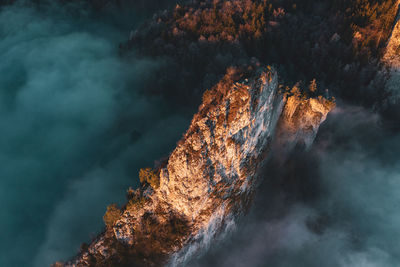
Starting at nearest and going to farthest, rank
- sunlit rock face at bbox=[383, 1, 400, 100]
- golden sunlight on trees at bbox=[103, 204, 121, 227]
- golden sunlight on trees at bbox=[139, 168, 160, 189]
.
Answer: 1. golden sunlight on trees at bbox=[139, 168, 160, 189]
2. golden sunlight on trees at bbox=[103, 204, 121, 227]
3. sunlit rock face at bbox=[383, 1, 400, 100]

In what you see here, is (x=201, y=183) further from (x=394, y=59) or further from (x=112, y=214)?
(x=394, y=59)

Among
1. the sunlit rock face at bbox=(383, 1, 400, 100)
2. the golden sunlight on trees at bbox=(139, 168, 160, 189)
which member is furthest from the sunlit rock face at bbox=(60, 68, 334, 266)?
the sunlit rock face at bbox=(383, 1, 400, 100)

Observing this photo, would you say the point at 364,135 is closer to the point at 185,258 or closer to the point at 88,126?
the point at 185,258

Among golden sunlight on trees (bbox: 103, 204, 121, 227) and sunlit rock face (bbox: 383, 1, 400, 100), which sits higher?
golden sunlight on trees (bbox: 103, 204, 121, 227)

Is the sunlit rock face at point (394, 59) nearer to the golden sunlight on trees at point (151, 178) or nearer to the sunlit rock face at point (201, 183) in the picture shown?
the sunlit rock face at point (201, 183)

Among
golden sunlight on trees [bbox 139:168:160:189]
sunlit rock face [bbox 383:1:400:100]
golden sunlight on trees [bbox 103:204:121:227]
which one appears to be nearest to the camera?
golden sunlight on trees [bbox 139:168:160:189]

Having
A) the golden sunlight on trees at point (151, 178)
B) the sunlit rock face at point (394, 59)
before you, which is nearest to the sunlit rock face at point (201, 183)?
the golden sunlight on trees at point (151, 178)

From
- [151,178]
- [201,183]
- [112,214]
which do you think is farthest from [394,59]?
[112,214]

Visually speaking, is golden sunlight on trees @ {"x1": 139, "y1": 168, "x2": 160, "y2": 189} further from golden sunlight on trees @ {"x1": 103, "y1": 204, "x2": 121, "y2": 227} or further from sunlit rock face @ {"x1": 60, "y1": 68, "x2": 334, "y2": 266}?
golden sunlight on trees @ {"x1": 103, "y1": 204, "x2": 121, "y2": 227}
